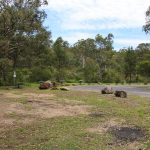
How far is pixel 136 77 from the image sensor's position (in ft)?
225

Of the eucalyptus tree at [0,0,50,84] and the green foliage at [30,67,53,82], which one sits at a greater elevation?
the eucalyptus tree at [0,0,50,84]

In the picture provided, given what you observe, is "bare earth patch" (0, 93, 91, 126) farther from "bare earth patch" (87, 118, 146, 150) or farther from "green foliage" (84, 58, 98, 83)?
"green foliage" (84, 58, 98, 83)

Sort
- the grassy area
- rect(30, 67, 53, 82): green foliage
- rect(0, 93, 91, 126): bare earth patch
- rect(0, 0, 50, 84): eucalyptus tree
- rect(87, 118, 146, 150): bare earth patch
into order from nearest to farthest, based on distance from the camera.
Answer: the grassy area → rect(87, 118, 146, 150): bare earth patch → rect(0, 93, 91, 126): bare earth patch → rect(0, 0, 50, 84): eucalyptus tree → rect(30, 67, 53, 82): green foliage

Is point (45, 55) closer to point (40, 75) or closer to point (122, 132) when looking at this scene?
point (40, 75)

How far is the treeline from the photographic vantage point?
119 feet

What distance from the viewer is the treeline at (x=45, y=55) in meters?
36.3

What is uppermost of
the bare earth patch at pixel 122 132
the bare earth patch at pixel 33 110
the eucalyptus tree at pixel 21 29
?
the eucalyptus tree at pixel 21 29

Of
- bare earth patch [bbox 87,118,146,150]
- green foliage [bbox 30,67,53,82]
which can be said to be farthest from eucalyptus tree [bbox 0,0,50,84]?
bare earth patch [bbox 87,118,146,150]

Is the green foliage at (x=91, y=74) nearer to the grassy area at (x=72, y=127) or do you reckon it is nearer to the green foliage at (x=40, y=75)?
the green foliage at (x=40, y=75)

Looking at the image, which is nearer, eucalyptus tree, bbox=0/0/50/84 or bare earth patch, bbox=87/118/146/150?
bare earth patch, bbox=87/118/146/150

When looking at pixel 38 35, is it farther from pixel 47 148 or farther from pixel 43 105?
pixel 47 148

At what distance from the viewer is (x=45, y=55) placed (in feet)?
142

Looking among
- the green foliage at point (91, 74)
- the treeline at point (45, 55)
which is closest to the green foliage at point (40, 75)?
the treeline at point (45, 55)

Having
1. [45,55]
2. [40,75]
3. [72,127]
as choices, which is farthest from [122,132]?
[40,75]
